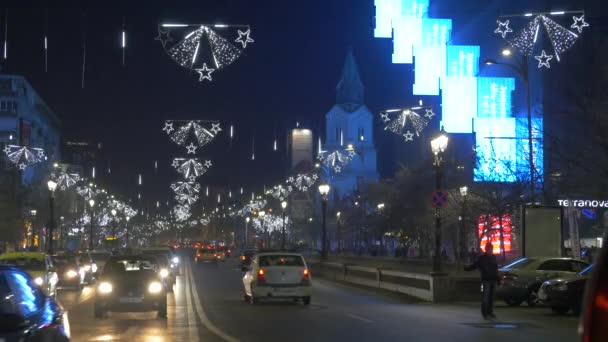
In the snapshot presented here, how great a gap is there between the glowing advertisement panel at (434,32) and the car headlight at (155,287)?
6029cm

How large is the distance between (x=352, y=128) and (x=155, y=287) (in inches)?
4588

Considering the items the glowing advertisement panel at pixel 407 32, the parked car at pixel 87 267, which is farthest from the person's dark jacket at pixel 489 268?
the glowing advertisement panel at pixel 407 32

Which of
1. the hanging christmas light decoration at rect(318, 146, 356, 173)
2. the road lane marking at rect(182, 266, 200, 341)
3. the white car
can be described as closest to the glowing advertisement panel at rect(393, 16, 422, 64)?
the hanging christmas light decoration at rect(318, 146, 356, 173)

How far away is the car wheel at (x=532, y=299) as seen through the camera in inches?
1051

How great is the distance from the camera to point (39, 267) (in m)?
29.2

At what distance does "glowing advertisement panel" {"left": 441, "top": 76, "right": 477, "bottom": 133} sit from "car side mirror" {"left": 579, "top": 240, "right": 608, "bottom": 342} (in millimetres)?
73956

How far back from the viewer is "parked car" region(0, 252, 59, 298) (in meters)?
27.8

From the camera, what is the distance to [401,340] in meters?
16.7

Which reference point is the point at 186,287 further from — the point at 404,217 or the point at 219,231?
the point at 219,231

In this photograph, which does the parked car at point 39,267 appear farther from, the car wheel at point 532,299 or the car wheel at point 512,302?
the car wheel at point 532,299

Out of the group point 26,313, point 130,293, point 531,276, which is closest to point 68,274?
point 130,293

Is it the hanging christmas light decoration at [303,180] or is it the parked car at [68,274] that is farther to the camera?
the hanging christmas light decoration at [303,180]

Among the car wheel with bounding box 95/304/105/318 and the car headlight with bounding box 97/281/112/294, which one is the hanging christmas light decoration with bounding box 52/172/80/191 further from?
the car headlight with bounding box 97/281/112/294

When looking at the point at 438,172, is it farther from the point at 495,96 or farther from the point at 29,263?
the point at 495,96
